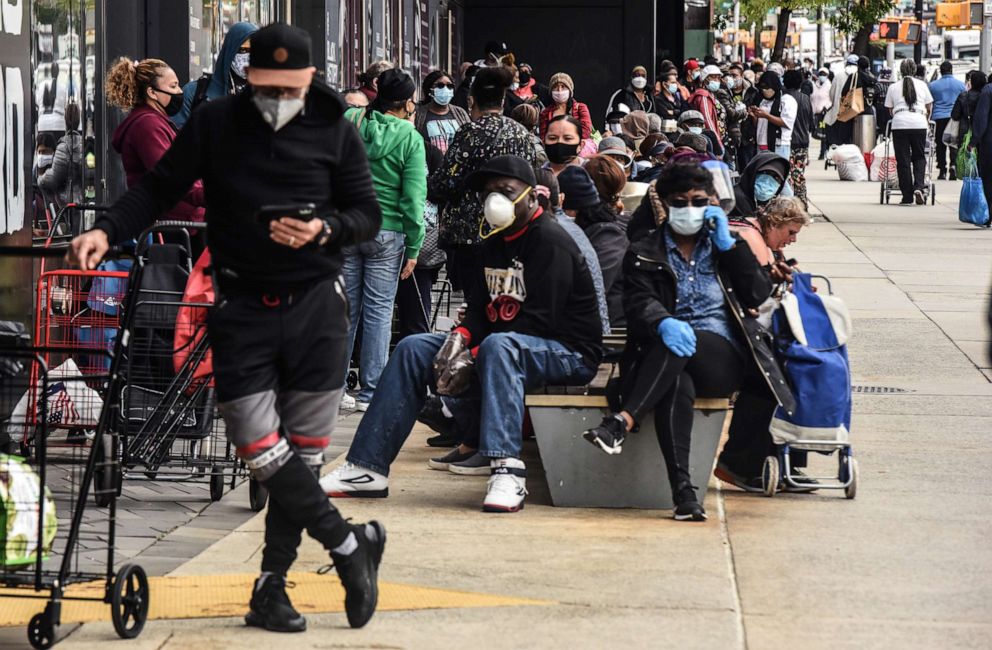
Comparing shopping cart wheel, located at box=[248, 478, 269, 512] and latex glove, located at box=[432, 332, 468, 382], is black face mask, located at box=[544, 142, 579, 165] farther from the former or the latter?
shopping cart wheel, located at box=[248, 478, 269, 512]

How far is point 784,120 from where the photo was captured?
22.5 m

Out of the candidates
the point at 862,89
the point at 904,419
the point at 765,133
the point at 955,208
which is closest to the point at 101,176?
the point at 904,419

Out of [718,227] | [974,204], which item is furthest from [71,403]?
[974,204]

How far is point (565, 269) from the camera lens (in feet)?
23.4

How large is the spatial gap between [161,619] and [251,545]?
3.44ft

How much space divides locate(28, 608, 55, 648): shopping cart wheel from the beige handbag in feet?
83.7

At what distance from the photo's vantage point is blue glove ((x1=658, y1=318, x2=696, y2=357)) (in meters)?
6.77

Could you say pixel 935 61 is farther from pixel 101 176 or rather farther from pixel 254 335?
pixel 254 335

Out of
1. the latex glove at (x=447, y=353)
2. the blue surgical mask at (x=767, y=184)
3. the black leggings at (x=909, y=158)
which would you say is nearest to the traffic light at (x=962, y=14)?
the black leggings at (x=909, y=158)

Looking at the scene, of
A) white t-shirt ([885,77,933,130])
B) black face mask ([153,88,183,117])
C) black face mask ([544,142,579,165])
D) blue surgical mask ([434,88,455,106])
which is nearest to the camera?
black face mask ([153,88,183,117])

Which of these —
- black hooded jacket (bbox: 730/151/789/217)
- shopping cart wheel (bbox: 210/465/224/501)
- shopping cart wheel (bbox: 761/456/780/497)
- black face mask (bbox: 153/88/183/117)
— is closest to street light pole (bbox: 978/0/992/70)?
black hooded jacket (bbox: 730/151/789/217)

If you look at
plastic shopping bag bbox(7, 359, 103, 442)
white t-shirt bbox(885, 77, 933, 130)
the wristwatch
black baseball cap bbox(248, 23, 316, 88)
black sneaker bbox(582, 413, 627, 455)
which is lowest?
black sneaker bbox(582, 413, 627, 455)

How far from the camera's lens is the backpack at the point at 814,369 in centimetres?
720

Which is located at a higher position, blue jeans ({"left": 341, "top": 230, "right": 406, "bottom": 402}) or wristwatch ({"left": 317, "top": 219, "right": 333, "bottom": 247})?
wristwatch ({"left": 317, "top": 219, "right": 333, "bottom": 247})
